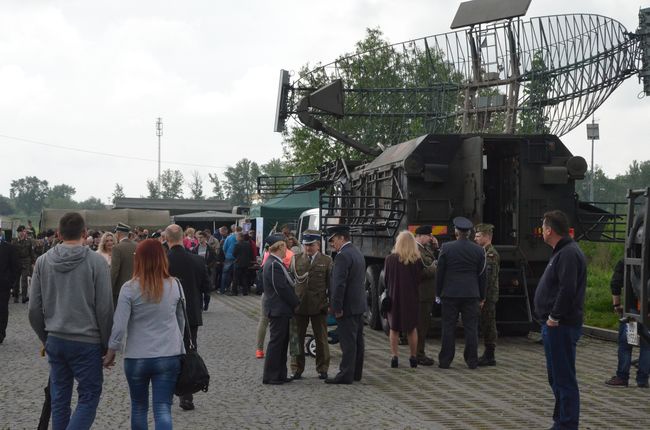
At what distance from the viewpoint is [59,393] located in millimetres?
7258

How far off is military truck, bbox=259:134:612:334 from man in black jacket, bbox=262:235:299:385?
14.2ft

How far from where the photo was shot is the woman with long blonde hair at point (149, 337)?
23.0ft

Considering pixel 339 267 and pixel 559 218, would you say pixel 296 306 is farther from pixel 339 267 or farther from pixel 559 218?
pixel 559 218

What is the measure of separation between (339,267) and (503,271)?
4.79 metres

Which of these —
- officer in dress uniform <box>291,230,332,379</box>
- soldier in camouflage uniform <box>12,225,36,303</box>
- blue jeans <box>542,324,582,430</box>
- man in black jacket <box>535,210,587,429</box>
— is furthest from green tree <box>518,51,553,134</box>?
blue jeans <box>542,324,582,430</box>

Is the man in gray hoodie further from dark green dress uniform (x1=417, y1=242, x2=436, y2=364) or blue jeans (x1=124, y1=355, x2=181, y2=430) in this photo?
dark green dress uniform (x1=417, y1=242, x2=436, y2=364)

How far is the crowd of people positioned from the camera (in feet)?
23.3

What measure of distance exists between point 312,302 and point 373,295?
5966mm

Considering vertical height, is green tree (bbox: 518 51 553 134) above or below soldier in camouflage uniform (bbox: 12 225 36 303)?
above

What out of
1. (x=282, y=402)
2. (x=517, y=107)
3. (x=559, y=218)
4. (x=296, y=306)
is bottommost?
(x=282, y=402)

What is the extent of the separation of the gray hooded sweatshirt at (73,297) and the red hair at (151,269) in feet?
0.95

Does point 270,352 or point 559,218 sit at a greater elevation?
point 559,218

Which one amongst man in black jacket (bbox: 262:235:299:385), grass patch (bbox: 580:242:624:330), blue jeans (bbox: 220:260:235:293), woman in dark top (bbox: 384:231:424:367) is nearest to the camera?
man in black jacket (bbox: 262:235:299:385)

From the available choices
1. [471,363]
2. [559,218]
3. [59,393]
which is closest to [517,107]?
[471,363]
